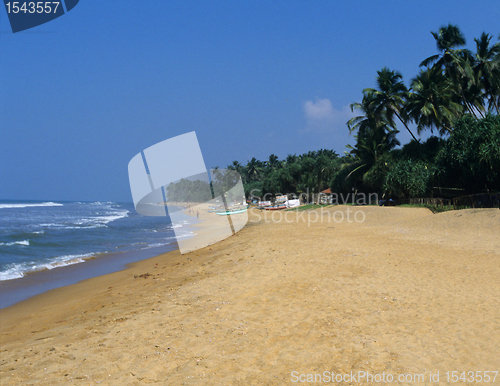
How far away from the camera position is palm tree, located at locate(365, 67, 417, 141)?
112 feet

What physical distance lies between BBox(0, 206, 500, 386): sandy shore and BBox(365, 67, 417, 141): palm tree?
26991 millimetres

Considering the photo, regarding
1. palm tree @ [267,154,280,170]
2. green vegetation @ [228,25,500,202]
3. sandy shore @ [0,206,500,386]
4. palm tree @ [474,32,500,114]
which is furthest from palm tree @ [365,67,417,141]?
palm tree @ [267,154,280,170]

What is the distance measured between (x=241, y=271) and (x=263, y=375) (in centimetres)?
545

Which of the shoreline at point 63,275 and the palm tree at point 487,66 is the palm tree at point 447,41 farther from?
the shoreline at point 63,275

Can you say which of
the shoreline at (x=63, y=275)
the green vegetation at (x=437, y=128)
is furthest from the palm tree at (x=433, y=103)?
the shoreline at (x=63, y=275)

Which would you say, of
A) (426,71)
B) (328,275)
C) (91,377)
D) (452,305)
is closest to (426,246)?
(328,275)

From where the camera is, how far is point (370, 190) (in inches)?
1499

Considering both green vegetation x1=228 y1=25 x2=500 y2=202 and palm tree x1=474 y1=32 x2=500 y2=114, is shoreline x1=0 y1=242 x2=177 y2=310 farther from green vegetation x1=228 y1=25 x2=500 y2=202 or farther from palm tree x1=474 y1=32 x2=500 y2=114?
palm tree x1=474 y1=32 x2=500 y2=114

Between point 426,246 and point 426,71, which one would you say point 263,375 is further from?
point 426,71

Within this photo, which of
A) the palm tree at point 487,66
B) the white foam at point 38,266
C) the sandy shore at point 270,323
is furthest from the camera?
the palm tree at point 487,66

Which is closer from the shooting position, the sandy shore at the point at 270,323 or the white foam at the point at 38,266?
the sandy shore at the point at 270,323

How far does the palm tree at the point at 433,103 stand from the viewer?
2967 centimetres

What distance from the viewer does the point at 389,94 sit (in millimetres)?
34375

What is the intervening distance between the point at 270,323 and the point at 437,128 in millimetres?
31857
